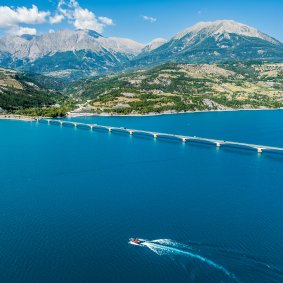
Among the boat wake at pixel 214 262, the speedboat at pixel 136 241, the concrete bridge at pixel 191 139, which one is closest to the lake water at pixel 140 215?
the boat wake at pixel 214 262

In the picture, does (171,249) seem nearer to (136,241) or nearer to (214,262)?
(136,241)

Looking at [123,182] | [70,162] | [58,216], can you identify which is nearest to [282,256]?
[58,216]

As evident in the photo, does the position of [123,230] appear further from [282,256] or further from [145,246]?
[282,256]

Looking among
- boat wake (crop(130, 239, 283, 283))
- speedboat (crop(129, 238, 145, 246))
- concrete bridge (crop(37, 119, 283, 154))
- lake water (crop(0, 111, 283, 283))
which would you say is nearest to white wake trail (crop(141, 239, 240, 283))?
boat wake (crop(130, 239, 283, 283))

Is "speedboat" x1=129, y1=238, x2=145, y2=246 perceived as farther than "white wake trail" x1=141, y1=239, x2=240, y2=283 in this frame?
Yes

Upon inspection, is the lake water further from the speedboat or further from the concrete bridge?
the concrete bridge

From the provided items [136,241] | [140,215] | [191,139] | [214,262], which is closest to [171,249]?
[136,241]

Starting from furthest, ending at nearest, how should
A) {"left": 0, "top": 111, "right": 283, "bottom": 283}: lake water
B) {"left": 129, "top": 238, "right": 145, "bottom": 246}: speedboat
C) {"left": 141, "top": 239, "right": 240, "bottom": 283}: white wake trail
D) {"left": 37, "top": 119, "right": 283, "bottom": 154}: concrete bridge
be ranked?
{"left": 37, "top": 119, "right": 283, "bottom": 154}: concrete bridge < {"left": 129, "top": 238, "right": 145, "bottom": 246}: speedboat < {"left": 141, "top": 239, "right": 240, "bottom": 283}: white wake trail < {"left": 0, "top": 111, "right": 283, "bottom": 283}: lake water
